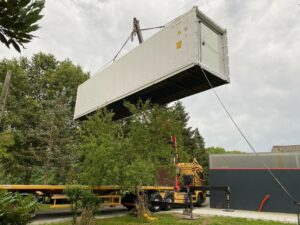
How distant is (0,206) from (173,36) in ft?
23.5

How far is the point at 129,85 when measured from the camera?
10.8m

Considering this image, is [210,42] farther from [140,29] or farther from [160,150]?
[140,29]

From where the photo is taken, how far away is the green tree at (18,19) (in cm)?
249

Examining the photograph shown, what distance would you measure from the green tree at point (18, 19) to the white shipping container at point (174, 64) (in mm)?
5831

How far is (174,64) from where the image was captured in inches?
341

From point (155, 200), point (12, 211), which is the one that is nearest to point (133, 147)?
point (155, 200)

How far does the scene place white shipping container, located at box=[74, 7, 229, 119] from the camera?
834 cm

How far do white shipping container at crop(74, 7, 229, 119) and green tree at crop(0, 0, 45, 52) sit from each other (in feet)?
19.1

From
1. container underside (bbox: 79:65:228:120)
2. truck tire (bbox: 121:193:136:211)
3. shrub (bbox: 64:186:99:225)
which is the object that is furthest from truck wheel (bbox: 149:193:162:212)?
shrub (bbox: 64:186:99:225)

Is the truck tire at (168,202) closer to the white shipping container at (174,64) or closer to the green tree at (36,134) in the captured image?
the white shipping container at (174,64)

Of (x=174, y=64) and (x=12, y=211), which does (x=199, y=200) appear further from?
(x=12, y=211)

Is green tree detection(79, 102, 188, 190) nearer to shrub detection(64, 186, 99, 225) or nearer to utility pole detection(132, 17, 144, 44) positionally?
shrub detection(64, 186, 99, 225)

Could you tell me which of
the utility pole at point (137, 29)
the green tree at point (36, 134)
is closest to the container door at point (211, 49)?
the utility pole at point (137, 29)

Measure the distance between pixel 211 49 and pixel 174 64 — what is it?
4.28 feet
